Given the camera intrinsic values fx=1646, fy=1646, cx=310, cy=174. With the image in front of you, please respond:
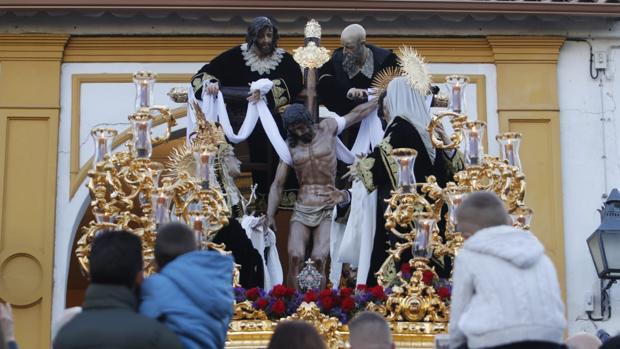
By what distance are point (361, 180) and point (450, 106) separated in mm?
890

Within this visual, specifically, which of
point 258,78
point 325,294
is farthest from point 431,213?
point 258,78

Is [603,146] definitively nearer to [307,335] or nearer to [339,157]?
[339,157]

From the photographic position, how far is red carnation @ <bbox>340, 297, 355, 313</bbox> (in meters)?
11.1

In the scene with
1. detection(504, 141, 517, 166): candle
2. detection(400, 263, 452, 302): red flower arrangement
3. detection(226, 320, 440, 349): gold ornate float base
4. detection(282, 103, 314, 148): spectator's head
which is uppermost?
detection(282, 103, 314, 148): spectator's head

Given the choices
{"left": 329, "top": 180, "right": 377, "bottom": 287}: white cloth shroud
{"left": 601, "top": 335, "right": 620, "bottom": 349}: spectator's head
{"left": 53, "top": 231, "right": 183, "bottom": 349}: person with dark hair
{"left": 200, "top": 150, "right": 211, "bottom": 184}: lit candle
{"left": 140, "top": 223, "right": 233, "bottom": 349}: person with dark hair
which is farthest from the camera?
{"left": 329, "top": 180, "right": 377, "bottom": 287}: white cloth shroud

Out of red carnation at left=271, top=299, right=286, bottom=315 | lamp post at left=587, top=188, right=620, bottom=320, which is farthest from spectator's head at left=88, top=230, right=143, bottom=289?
lamp post at left=587, top=188, right=620, bottom=320

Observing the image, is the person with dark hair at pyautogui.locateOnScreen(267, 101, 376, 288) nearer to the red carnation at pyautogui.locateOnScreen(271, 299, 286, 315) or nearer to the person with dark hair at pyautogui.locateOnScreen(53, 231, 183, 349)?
the red carnation at pyautogui.locateOnScreen(271, 299, 286, 315)

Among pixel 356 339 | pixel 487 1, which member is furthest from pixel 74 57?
pixel 356 339

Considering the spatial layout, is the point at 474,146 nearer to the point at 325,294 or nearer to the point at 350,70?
the point at 325,294

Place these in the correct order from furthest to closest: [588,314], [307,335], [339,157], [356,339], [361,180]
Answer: [588,314]
[339,157]
[361,180]
[356,339]
[307,335]

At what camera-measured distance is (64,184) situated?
1709cm

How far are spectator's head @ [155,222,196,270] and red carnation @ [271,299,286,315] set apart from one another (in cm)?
366

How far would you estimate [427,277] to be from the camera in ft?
37.1

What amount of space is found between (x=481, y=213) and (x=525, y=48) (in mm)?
10258
